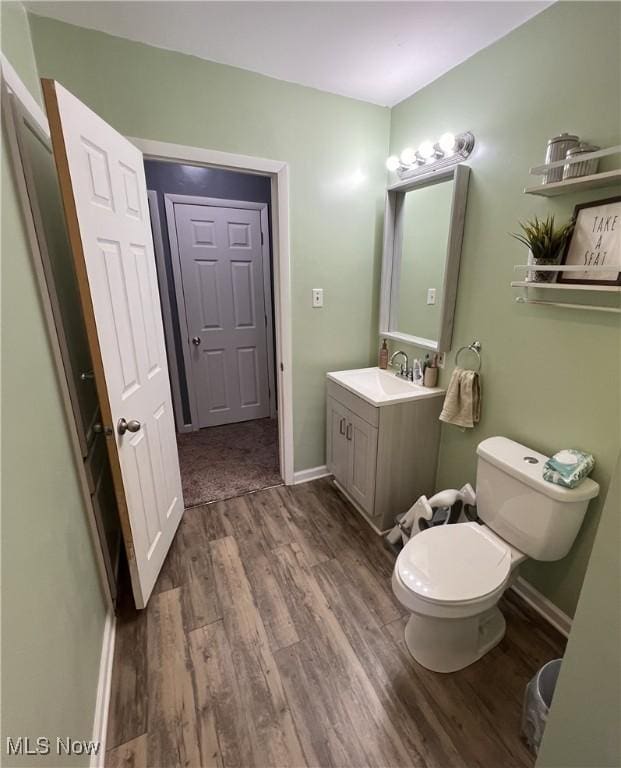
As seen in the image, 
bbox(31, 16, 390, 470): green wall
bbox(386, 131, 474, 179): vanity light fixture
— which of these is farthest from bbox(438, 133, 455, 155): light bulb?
bbox(31, 16, 390, 470): green wall

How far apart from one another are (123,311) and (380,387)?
1375 mm

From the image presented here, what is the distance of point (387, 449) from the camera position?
189 cm

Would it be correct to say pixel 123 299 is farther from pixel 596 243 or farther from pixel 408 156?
pixel 596 243

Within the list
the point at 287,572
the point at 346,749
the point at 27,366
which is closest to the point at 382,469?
the point at 287,572

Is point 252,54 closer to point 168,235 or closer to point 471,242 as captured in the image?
point 471,242

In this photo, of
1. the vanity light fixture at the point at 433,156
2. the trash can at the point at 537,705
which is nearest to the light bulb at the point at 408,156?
the vanity light fixture at the point at 433,156

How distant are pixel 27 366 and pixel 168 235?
2243mm

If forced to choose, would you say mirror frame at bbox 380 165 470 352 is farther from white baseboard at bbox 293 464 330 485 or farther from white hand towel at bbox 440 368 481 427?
white baseboard at bbox 293 464 330 485

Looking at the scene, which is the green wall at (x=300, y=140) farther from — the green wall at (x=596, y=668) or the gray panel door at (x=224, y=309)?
the green wall at (x=596, y=668)

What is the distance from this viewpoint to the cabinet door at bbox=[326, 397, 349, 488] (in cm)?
216

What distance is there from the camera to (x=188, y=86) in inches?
65.1

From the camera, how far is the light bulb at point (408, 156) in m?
1.88

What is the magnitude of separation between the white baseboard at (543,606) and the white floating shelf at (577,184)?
5.48ft

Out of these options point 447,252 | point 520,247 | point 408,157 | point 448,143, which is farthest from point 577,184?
point 408,157
